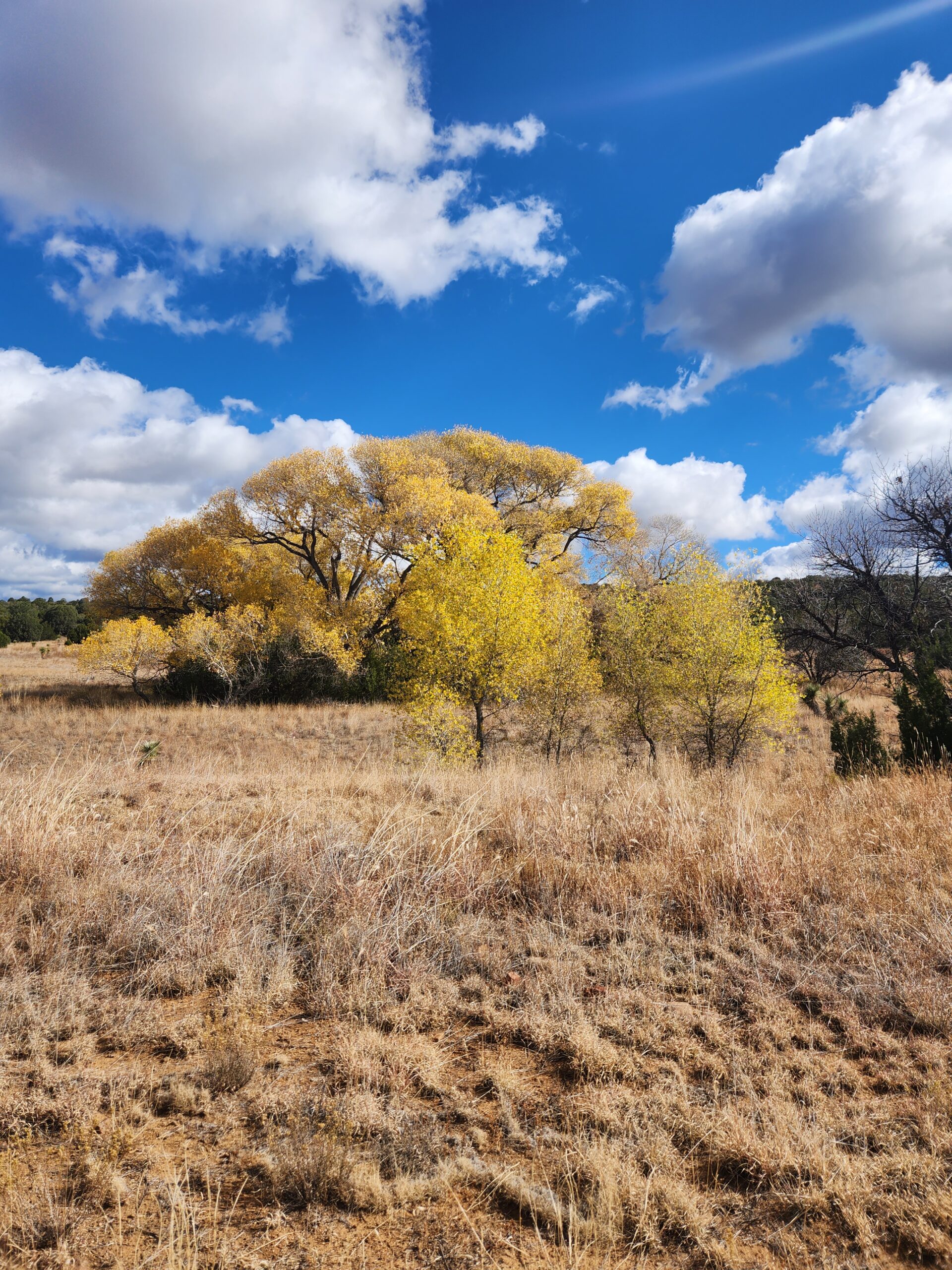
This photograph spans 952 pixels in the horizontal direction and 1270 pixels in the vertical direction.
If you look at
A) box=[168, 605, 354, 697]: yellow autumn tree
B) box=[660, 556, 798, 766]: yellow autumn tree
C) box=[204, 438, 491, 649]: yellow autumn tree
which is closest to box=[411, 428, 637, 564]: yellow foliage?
box=[204, 438, 491, 649]: yellow autumn tree

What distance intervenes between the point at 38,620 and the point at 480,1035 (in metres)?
99.3

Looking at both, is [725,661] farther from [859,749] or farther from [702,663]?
[859,749]

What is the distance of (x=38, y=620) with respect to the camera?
82.3 metres

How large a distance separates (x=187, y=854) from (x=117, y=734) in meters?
20.5

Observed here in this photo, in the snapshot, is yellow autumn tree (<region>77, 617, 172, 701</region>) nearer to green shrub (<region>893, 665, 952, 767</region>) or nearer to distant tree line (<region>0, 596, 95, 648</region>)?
green shrub (<region>893, 665, 952, 767</region>)

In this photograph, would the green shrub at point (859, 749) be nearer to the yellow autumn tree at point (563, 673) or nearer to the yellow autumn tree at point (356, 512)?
the yellow autumn tree at point (563, 673)

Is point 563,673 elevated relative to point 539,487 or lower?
lower

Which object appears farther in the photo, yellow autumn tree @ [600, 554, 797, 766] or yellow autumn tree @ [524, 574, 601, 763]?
yellow autumn tree @ [524, 574, 601, 763]

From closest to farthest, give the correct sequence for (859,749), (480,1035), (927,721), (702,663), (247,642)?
(480,1035) → (927,721) → (859,749) → (702,663) → (247,642)

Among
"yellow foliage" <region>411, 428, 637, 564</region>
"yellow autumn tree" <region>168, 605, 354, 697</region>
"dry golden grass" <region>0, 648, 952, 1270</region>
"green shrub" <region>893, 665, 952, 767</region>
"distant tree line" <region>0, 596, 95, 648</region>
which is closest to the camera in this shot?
"dry golden grass" <region>0, 648, 952, 1270</region>

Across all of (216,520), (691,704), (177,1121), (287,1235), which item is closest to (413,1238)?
(287,1235)

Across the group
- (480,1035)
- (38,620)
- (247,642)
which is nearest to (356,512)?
(247,642)

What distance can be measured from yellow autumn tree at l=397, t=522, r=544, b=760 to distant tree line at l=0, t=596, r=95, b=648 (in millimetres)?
69648

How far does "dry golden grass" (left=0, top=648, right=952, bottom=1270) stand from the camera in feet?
7.52
